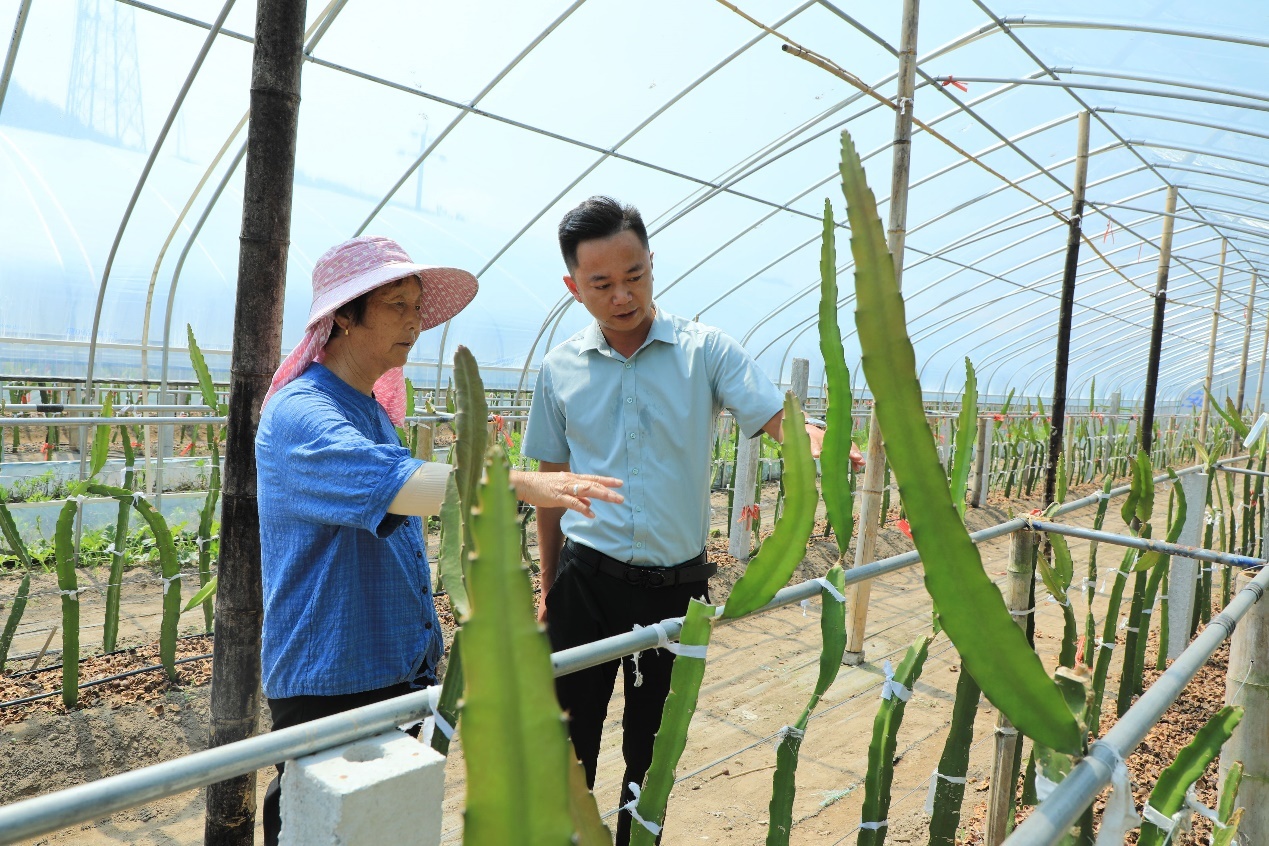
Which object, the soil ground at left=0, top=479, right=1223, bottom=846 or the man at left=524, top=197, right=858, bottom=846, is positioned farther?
the soil ground at left=0, top=479, right=1223, bottom=846

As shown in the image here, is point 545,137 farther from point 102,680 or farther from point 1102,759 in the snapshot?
point 1102,759

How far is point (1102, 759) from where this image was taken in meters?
0.68

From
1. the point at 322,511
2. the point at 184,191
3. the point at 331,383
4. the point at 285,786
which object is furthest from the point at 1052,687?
the point at 184,191

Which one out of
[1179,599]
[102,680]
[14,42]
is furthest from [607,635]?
[14,42]

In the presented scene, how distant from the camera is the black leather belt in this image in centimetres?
163

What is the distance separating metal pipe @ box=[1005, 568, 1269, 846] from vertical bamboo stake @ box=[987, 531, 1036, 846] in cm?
55

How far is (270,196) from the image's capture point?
1.27 m

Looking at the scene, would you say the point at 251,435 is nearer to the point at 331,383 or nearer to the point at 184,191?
the point at 331,383

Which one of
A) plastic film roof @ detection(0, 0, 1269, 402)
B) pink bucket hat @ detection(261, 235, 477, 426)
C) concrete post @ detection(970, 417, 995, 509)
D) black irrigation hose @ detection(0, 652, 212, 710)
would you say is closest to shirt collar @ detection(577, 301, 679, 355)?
pink bucket hat @ detection(261, 235, 477, 426)

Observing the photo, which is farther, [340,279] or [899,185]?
[899,185]

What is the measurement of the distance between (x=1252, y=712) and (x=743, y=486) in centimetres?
332

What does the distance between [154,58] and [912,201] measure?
21.1 feet

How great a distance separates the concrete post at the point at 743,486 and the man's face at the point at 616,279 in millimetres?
2947

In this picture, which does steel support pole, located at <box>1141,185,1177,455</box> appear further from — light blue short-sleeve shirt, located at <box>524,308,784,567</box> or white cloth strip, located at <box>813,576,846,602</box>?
white cloth strip, located at <box>813,576,846,602</box>
